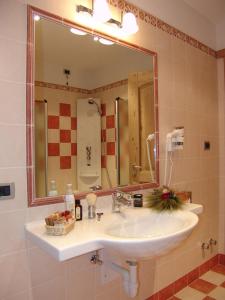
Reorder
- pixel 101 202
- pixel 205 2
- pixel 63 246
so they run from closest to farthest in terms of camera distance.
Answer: pixel 63 246 < pixel 101 202 < pixel 205 2

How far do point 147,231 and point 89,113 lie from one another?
0.78 m

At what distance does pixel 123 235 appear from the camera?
138 cm

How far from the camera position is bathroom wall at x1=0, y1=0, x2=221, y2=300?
115 centimetres

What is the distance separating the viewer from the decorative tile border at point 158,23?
1640 mm

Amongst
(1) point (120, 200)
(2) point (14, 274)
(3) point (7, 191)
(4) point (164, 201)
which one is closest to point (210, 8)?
(4) point (164, 201)

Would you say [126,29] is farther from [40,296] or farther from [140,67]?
[40,296]

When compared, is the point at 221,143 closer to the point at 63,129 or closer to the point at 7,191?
the point at 63,129

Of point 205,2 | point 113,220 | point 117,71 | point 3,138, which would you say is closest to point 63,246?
point 113,220

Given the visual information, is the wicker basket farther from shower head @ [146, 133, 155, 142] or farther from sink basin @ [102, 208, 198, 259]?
shower head @ [146, 133, 155, 142]

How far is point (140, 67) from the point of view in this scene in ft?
5.77

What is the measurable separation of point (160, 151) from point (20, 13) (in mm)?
1237

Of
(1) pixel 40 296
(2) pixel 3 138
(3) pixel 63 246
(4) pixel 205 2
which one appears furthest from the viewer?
(4) pixel 205 2

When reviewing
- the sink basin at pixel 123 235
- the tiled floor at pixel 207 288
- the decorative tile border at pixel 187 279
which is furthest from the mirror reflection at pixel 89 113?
the tiled floor at pixel 207 288

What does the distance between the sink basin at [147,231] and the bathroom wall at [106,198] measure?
22 cm
